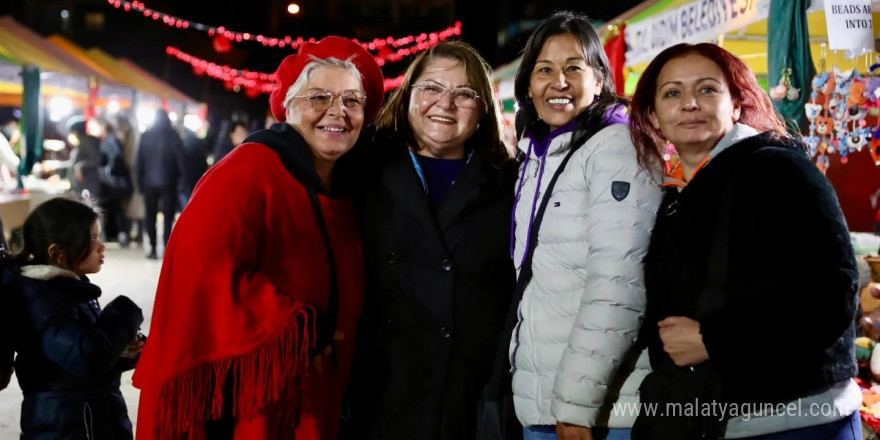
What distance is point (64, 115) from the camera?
16.5 metres

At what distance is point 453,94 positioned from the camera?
2736 mm

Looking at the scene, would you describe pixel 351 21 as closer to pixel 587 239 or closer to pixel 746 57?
pixel 746 57

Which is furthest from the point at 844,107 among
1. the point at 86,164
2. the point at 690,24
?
the point at 86,164

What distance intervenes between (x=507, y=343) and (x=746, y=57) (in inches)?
248

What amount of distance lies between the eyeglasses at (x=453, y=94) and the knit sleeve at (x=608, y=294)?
0.86m

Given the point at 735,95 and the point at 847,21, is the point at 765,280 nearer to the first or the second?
the point at 735,95

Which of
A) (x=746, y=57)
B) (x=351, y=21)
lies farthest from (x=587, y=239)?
(x=351, y=21)

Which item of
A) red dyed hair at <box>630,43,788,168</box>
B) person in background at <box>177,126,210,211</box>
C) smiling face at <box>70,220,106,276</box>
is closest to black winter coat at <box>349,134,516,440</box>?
red dyed hair at <box>630,43,788,168</box>

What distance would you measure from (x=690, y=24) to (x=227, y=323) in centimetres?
465

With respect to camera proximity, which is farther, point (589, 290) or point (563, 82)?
point (563, 82)

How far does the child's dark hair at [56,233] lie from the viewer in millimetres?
2760

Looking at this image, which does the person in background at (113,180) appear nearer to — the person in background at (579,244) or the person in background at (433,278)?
the person in background at (433,278)

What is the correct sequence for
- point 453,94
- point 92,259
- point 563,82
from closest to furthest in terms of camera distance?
point 563,82
point 453,94
point 92,259

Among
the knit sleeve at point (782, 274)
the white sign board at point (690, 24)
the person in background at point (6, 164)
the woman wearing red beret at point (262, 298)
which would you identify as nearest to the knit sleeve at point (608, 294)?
the knit sleeve at point (782, 274)
